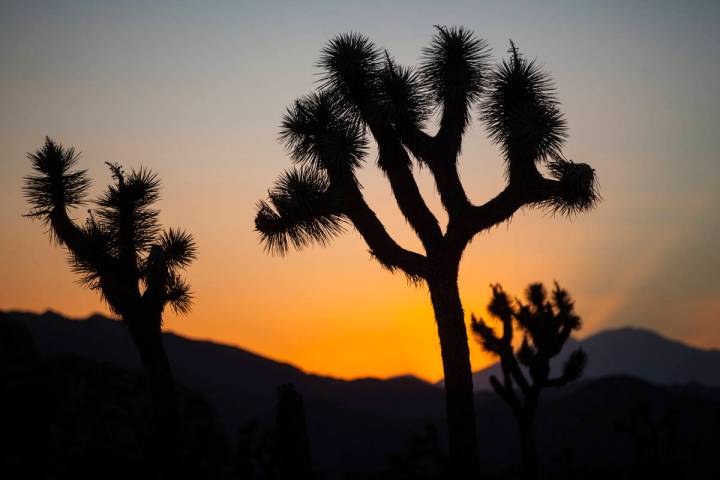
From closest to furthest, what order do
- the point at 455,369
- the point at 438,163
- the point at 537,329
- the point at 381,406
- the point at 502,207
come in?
the point at 455,369 < the point at 502,207 < the point at 438,163 < the point at 537,329 < the point at 381,406

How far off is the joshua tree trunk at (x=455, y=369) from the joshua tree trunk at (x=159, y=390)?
413cm

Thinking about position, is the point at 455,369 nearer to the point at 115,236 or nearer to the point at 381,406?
the point at 115,236

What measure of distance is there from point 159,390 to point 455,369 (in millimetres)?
4527

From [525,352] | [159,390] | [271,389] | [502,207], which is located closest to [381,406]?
[271,389]

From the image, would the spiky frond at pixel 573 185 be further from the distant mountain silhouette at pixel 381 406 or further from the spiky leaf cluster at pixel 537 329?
the distant mountain silhouette at pixel 381 406

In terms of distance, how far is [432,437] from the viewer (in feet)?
55.4

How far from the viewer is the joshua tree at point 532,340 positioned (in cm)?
1744

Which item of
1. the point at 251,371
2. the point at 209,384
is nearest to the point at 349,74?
the point at 209,384

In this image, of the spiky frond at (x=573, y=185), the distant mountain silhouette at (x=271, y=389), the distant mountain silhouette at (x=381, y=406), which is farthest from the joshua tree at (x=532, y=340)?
the distant mountain silhouette at (x=271, y=389)

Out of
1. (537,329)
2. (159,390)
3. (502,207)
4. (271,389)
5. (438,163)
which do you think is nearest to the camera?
(502,207)

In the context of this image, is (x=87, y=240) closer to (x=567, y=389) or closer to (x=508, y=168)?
(x=508, y=168)

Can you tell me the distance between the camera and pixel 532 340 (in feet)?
58.1

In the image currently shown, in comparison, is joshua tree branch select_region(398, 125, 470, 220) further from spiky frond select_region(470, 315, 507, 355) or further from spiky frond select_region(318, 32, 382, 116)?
spiky frond select_region(470, 315, 507, 355)

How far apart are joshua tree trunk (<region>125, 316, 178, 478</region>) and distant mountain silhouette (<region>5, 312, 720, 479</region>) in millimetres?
34670
